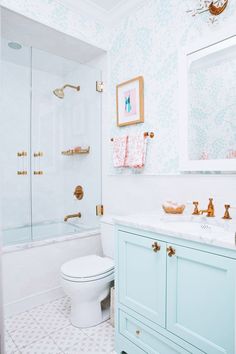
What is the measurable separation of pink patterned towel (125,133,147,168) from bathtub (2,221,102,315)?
84cm

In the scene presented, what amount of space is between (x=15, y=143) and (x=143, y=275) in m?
2.02

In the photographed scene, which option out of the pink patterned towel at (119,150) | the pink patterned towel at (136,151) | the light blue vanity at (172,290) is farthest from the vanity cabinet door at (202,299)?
the pink patterned towel at (119,150)

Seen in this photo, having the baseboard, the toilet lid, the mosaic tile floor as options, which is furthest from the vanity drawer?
the baseboard

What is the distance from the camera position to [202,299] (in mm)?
1087

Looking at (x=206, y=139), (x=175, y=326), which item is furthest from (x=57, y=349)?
(x=206, y=139)

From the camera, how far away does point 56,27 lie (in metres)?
2.12

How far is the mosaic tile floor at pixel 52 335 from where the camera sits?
1.56 metres

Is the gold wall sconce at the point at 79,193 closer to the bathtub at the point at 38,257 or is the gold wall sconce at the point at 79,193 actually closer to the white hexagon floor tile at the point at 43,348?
the bathtub at the point at 38,257

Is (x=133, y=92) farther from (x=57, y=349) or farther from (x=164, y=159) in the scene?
(x=57, y=349)

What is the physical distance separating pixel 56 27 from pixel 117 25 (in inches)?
24.2

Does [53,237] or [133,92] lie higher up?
[133,92]

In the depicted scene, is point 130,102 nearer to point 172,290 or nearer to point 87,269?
point 87,269

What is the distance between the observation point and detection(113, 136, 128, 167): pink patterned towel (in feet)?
7.25

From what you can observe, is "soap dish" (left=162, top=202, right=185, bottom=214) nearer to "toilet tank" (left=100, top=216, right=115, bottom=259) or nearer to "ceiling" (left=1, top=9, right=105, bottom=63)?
"toilet tank" (left=100, top=216, right=115, bottom=259)
